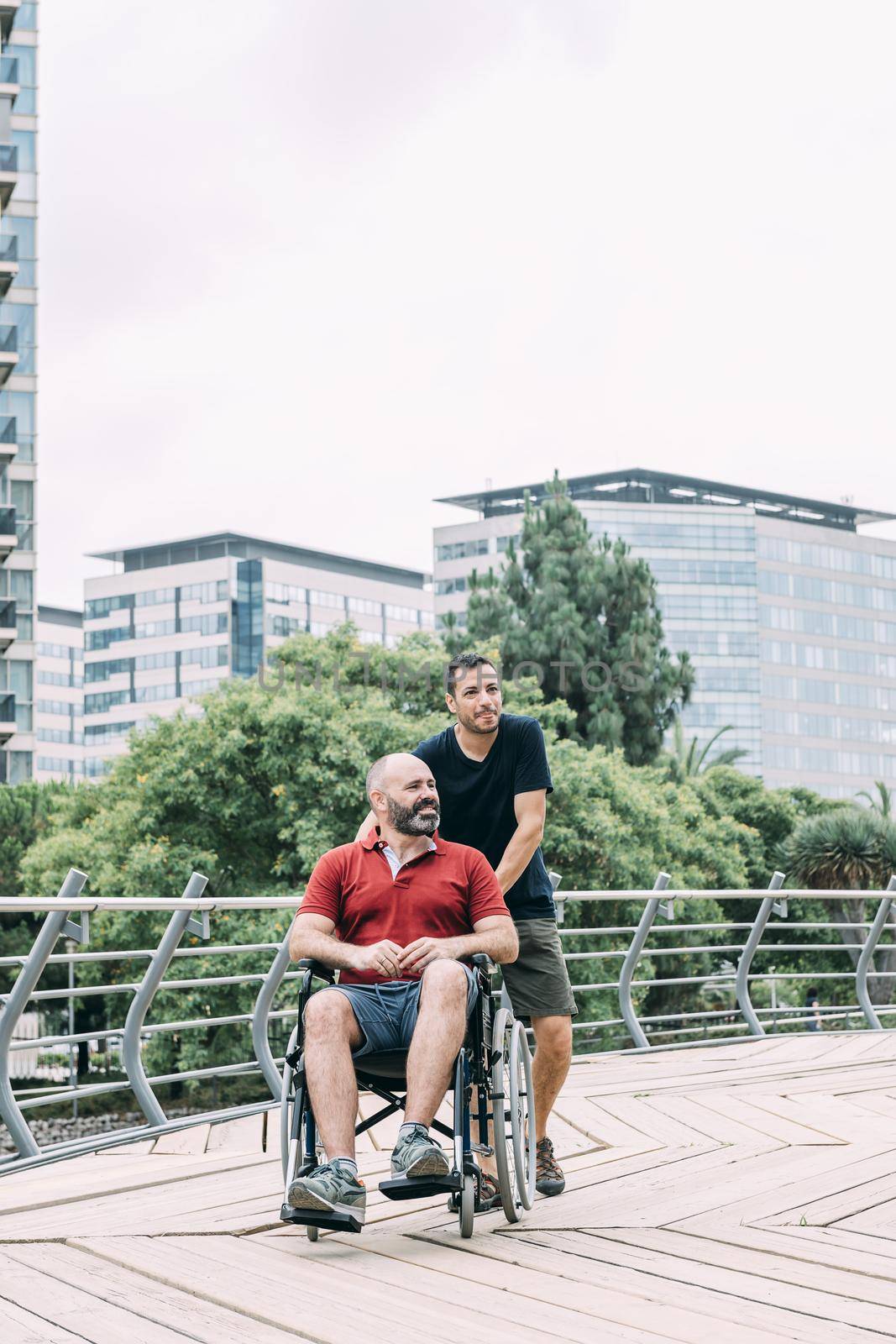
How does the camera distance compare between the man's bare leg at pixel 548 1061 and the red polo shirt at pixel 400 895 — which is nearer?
the red polo shirt at pixel 400 895

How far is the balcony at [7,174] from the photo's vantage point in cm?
4512

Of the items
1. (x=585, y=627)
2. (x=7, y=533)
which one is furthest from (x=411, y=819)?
(x=7, y=533)

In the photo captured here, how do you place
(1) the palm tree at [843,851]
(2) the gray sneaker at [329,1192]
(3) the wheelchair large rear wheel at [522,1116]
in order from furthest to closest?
(1) the palm tree at [843,851], (3) the wheelchair large rear wheel at [522,1116], (2) the gray sneaker at [329,1192]

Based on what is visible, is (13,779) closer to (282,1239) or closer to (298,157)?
(298,157)

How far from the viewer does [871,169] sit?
41.4ft

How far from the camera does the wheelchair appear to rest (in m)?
3.91

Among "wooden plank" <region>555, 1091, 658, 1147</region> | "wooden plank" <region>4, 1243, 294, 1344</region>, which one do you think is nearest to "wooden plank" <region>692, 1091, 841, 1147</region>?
"wooden plank" <region>555, 1091, 658, 1147</region>

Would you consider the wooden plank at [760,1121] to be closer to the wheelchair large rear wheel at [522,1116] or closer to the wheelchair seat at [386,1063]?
the wheelchair large rear wheel at [522,1116]

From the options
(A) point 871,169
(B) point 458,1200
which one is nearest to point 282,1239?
(B) point 458,1200

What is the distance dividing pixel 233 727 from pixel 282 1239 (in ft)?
67.4

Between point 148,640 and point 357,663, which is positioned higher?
point 148,640

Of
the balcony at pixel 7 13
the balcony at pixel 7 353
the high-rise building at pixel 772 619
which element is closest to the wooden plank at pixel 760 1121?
the balcony at pixel 7 353

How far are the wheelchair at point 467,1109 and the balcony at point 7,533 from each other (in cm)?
4263

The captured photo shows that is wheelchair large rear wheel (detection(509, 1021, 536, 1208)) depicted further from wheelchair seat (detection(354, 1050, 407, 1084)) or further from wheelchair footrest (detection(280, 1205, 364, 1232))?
wheelchair footrest (detection(280, 1205, 364, 1232))
